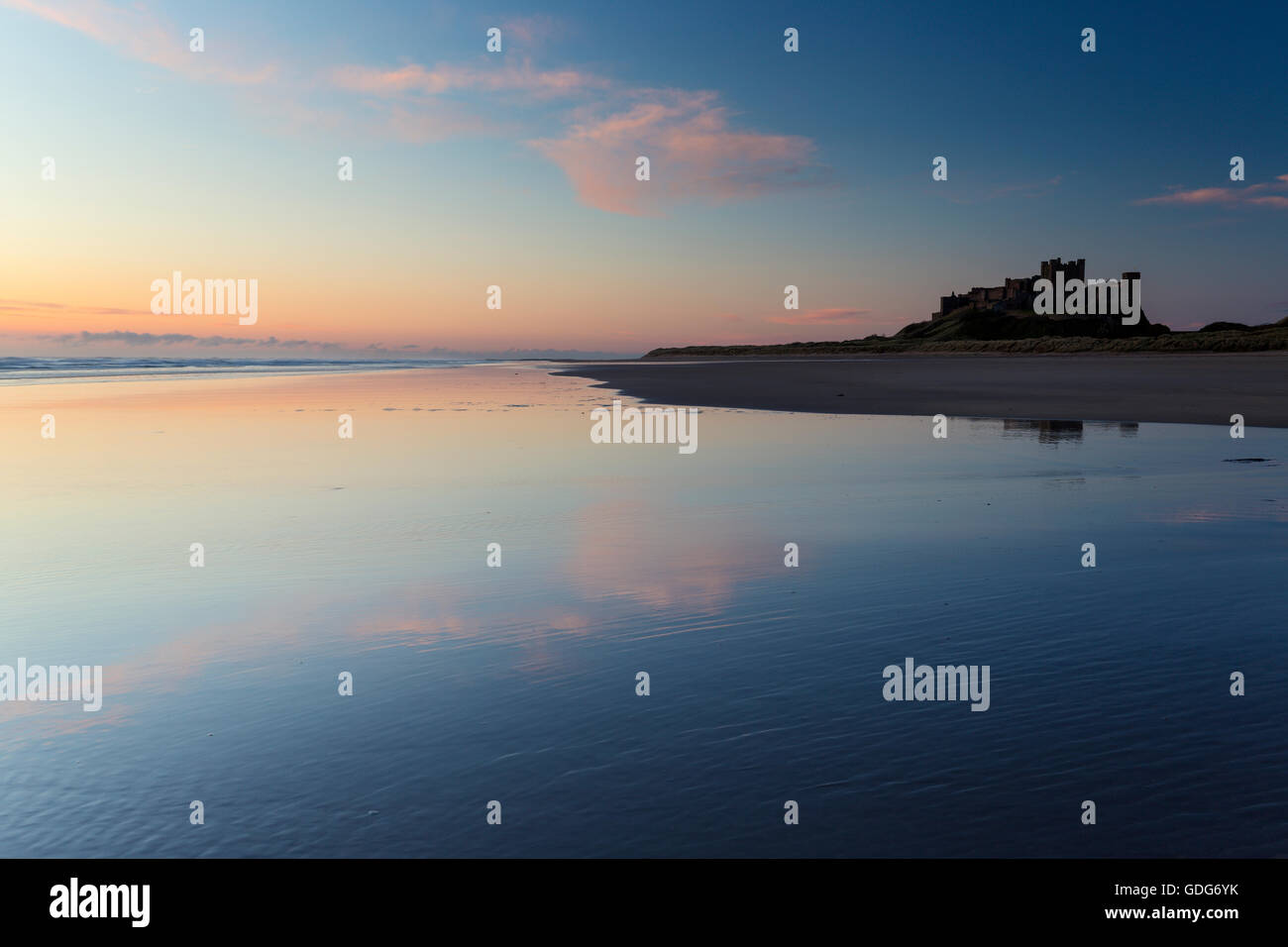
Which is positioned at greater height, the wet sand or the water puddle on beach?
the wet sand

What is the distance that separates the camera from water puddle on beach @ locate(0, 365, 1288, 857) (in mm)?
4590

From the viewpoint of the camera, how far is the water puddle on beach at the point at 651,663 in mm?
4590

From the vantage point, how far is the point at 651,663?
6926 mm

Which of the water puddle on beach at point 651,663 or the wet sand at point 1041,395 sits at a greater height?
the wet sand at point 1041,395

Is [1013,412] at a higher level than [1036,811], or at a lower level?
higher

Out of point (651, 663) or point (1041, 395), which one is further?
point (1041, 395)

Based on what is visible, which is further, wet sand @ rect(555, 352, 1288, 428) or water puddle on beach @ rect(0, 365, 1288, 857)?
wet sand @ rect(555, 352, 1288, 428)

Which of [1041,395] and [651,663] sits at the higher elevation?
[1041,395]

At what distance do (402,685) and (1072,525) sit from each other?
876 cm

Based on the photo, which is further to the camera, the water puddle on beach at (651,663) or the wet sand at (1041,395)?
the wet sand at (1041,395)
